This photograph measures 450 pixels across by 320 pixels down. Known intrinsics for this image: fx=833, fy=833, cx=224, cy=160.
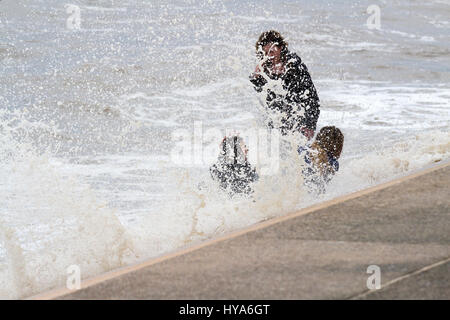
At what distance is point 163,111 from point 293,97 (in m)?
6.34

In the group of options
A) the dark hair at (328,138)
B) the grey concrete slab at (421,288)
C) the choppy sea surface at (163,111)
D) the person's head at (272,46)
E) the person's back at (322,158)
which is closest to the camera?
the grey concrete slab at (421,288)

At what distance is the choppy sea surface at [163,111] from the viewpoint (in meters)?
5.55

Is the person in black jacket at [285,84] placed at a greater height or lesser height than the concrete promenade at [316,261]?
greater

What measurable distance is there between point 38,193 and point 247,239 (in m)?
2.58

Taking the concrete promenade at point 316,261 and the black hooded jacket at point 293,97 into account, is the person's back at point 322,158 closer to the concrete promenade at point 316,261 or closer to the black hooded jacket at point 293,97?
the black hooded jacket at point 293,97

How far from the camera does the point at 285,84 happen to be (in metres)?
6.59

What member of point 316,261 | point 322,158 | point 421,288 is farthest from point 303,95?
point 421,288

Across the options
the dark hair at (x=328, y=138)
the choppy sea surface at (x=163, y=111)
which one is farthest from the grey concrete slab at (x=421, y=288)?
the dark hair at (x=328, y=138)

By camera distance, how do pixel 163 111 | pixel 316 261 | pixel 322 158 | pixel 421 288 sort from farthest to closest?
pixel 163 111 → pixel 322 158 → pixel 316 261 → pixel 421 288

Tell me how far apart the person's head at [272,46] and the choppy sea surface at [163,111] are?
Answer: 313mm

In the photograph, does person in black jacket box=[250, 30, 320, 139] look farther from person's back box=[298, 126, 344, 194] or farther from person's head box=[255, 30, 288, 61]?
person's back box=[298, 126, 344, 194]

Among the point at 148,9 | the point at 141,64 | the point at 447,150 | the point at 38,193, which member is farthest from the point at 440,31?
the point at 38,193

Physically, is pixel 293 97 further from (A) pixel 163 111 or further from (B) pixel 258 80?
(A) pixel 163 111
